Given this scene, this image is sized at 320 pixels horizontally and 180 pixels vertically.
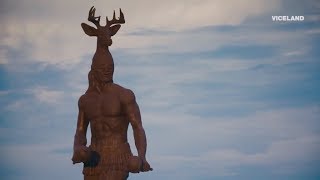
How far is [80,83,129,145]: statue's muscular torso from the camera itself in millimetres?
11406

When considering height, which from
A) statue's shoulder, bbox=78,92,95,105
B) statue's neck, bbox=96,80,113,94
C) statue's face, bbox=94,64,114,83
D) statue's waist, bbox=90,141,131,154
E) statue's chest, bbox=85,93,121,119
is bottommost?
statue's waist, bbox=90,141,131,154

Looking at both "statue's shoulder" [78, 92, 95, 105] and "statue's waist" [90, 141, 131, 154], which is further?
"statue's shoulder" [78, 92, 95, 105]

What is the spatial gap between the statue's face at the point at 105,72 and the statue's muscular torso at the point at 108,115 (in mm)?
90

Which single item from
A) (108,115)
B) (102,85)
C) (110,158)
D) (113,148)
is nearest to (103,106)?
(108,115)

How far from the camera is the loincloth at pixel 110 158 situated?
444 inches

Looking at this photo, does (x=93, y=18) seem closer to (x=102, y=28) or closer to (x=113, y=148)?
(x=102, y=28)

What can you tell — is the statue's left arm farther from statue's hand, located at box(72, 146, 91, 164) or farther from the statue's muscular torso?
statue's hand, located at box(72, 146, 91, 164)

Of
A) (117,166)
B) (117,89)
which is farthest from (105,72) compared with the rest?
(117,166)

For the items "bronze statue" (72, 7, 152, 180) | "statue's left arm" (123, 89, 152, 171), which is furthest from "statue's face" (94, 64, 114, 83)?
"statue's left arm" (123, 89, 152, 171)

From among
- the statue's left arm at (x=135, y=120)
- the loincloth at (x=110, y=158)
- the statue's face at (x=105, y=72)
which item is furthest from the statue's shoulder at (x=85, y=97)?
the loincloth at (x=110, y=158)

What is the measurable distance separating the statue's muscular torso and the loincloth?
7 cm

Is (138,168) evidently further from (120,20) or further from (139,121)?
(120,20)

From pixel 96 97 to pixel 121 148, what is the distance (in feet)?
2.21

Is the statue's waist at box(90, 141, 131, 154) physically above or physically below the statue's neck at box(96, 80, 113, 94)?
below
